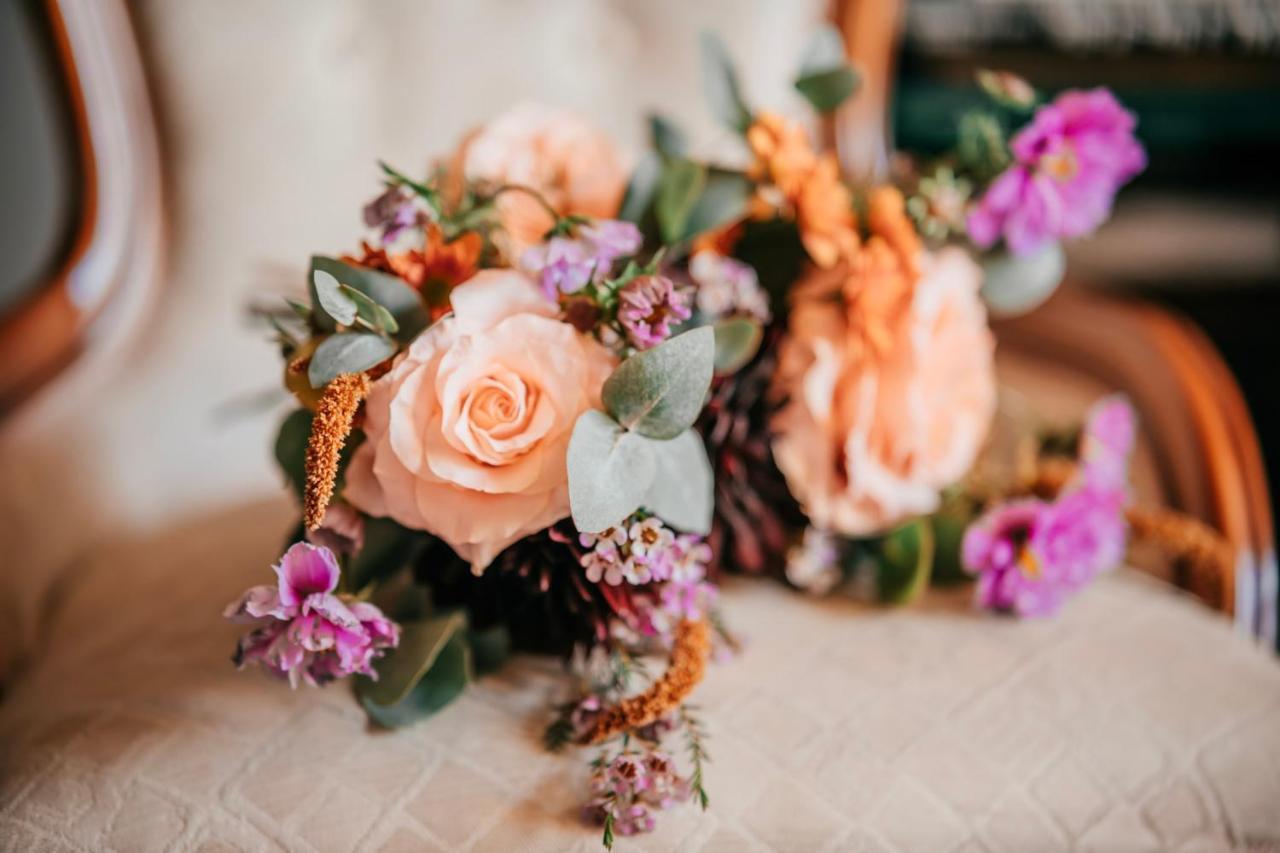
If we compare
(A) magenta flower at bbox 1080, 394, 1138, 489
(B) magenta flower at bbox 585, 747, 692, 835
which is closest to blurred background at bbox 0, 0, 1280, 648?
(A) magenta flower at bbox 1080, 394, 1138, 489

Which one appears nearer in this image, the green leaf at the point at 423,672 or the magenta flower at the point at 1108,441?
the green leaf at the point at 423,672

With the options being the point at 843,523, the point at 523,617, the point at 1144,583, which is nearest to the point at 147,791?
the point at 523,617

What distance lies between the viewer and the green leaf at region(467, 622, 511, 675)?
0.45 meters

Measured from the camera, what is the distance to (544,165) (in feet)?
1.64

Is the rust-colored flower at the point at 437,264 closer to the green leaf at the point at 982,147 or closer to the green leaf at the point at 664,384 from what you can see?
the green leaf at the point at 664,384

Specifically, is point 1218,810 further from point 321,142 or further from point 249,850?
point 321,142

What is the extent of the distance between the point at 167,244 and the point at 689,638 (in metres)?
0.53

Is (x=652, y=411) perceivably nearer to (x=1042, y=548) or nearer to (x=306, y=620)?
(x=306, y=620)

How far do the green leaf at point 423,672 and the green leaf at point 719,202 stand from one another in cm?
24

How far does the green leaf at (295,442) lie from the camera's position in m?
0.41

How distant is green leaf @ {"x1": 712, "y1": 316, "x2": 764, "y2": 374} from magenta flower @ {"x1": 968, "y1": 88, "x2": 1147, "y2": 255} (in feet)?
0.56

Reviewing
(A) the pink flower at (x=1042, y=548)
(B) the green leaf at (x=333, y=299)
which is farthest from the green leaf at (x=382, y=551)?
(A) the pink flower at (x=1042, y=548)

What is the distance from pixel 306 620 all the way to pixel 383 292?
5.4 inches

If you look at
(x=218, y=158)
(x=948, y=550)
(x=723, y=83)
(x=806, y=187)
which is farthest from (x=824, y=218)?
(x=218, y=158)
